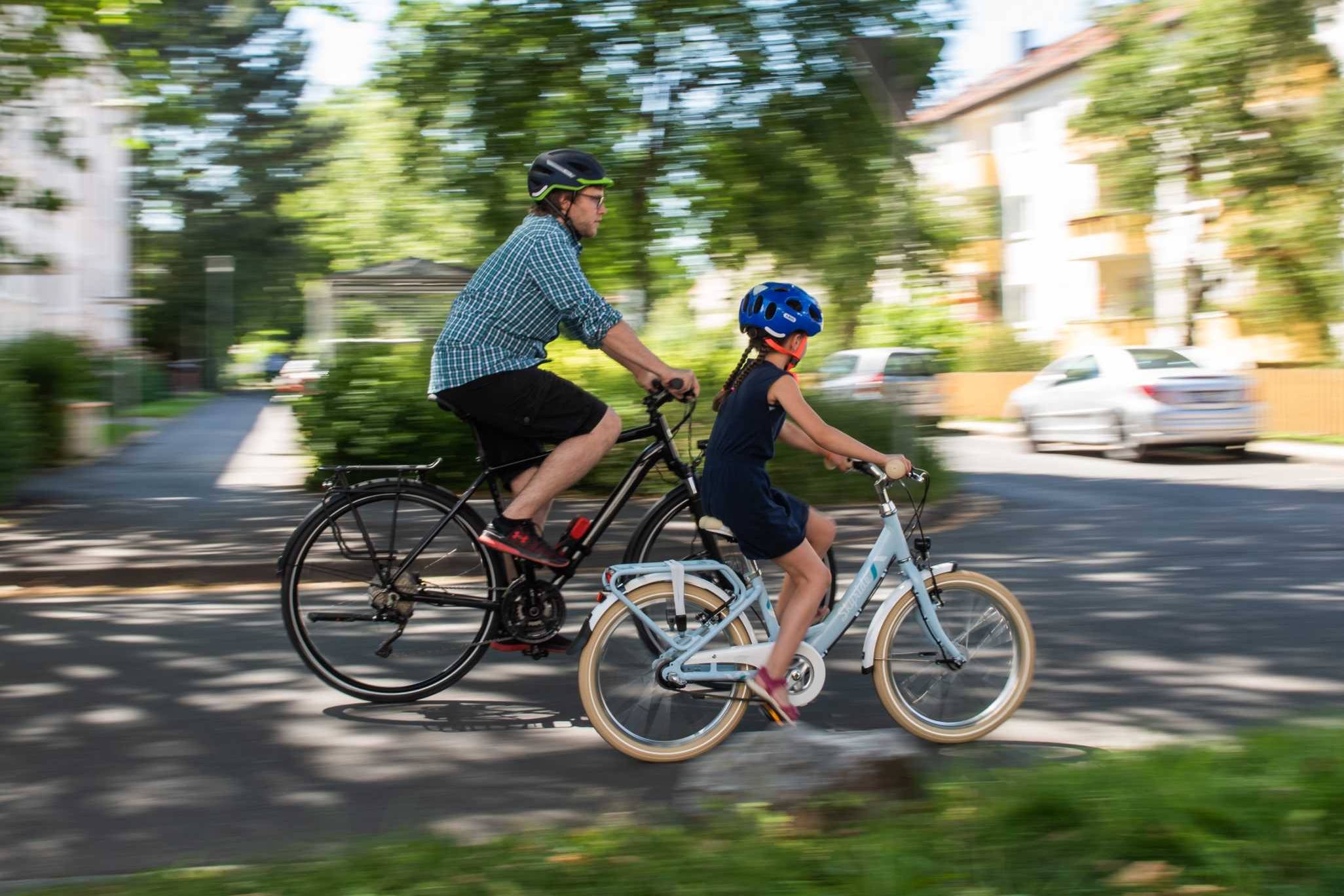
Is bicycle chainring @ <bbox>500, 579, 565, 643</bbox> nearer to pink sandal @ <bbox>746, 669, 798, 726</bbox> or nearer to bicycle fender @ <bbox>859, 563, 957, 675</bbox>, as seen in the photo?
pink sandal @ <bbox>746, 669, 798, 726</bbox>

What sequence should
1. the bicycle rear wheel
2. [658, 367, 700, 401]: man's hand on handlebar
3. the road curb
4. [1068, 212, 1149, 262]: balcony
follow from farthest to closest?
[1068, 212, 1149, 262]: balcony < the road curb < the bicycle rear wheel < [658, 367, 700, 401]: man's hand on handlebar

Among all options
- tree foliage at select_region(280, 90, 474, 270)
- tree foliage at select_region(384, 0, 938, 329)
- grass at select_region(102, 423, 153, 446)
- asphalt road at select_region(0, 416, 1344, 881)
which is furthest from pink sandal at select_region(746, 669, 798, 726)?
grass at select_region(102, 423, 153, 446)

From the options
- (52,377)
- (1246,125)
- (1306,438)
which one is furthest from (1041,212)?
(52,377)

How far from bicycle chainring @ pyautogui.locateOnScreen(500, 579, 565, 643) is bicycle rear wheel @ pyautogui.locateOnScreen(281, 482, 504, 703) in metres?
0.08

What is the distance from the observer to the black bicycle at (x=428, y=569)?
18.4 feet

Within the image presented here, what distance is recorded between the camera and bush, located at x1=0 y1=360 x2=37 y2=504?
1227cm

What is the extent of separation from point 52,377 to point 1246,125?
2096cm

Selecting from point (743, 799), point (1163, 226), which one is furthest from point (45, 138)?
point (1163, 226)

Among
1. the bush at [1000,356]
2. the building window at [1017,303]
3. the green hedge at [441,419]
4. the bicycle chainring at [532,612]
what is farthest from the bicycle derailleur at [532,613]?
Result: the building window at [1017,303]

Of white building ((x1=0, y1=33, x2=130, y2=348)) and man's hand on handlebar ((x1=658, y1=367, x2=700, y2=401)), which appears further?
white building ((x1=0, y1=33, x2=130, y2=348))

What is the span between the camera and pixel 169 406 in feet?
135

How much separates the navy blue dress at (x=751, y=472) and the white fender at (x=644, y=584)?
199 millimetres

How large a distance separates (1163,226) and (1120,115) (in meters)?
3.50

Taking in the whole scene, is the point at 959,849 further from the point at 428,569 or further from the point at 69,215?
the point at 69,215
